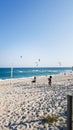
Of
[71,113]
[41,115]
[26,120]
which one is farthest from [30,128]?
[71,113]

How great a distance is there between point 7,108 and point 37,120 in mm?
2815

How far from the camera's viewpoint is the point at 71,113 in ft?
14.8

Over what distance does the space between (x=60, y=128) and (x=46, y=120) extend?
2.83ft

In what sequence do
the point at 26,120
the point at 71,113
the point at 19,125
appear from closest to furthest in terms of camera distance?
the point at 71,113 < the point at 19,125 < the point at 26,120

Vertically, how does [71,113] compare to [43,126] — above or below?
above

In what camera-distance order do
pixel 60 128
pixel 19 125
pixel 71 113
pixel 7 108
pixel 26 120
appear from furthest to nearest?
pixel 7 108
pixel 26 120
pixel 19 125
pixel 60 128
pixel 71 113

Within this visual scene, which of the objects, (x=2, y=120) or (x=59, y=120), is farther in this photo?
(x=2, y=120)

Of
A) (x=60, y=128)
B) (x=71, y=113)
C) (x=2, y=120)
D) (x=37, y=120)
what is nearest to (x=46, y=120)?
(x=37, y=120)

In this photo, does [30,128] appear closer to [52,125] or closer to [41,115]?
[52,125]

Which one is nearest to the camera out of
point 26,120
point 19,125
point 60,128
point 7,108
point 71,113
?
point 71,113

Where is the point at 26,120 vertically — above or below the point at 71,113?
below

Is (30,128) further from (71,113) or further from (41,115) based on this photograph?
(71,113)

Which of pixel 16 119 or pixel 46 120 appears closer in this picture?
pixel 46 120

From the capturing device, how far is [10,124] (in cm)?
715
